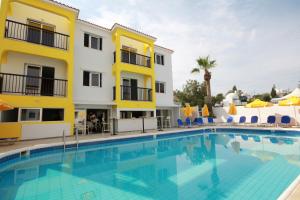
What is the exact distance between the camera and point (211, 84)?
25984 mm

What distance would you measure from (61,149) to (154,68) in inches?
546

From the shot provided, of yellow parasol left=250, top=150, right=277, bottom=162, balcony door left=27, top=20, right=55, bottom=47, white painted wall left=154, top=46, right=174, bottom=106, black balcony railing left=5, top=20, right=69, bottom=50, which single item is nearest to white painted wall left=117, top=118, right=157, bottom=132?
white painted wall left=154, top=46, right=174, bottom=106

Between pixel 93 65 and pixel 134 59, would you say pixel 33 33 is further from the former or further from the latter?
pixel 134 59

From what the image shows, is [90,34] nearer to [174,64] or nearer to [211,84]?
[174,64]

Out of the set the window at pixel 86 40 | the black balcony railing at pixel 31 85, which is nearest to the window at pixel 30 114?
the black balcony railing at pixel 31 85

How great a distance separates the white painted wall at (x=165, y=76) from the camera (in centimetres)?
2131

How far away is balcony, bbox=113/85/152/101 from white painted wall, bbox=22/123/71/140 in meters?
5.49

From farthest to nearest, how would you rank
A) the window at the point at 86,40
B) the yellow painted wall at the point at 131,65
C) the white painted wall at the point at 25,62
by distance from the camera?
the yellow painted wall at the point at 131,65, the window at the point at 86,40, the white painted wall at the point at 25,62

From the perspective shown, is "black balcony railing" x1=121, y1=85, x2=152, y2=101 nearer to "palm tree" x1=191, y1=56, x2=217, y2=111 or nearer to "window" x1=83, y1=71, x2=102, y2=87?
"window" x1=83, y1=71, x2=102, y2=87

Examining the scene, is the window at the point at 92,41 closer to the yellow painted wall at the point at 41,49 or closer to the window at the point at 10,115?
the yellow painted wall at the point at 41,49

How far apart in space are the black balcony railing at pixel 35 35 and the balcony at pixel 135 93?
5.97m

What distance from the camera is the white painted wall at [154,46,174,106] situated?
21.3m

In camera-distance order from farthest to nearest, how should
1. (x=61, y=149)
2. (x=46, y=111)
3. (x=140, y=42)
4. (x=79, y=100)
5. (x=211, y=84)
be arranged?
(x=211, y=84)
(x=140, y=42)
(x=79, y=100)
(x=46, y=111)
(x=61, y=149)

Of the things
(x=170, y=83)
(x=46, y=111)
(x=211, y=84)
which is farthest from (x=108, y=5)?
(x=211, y=84)
